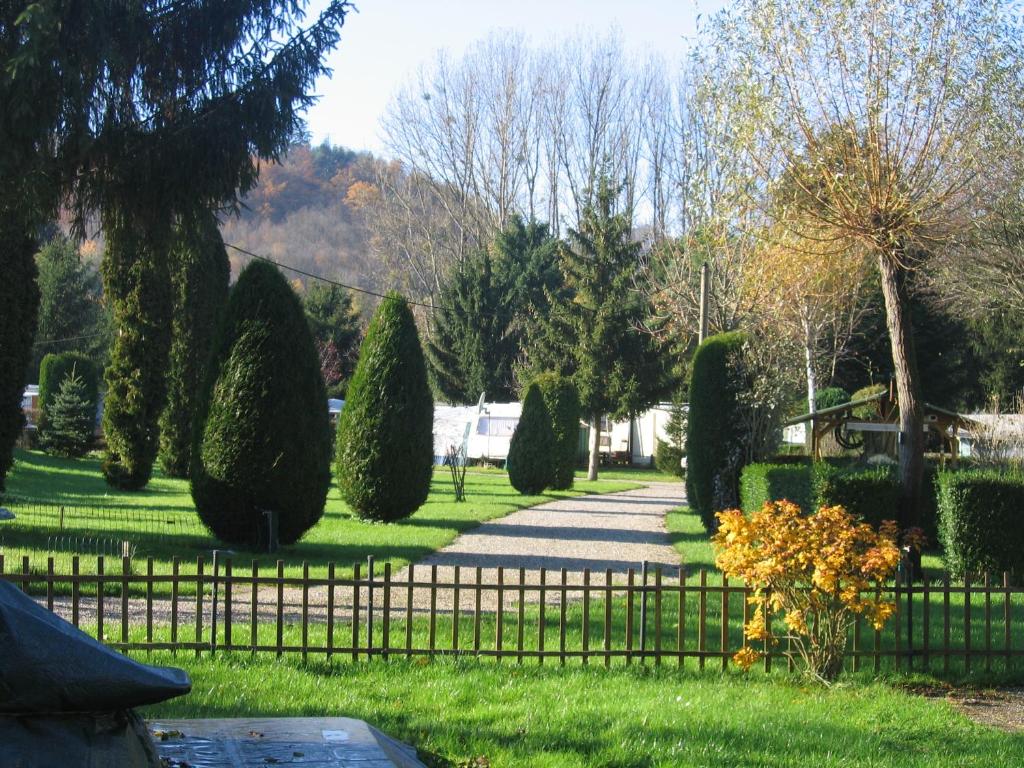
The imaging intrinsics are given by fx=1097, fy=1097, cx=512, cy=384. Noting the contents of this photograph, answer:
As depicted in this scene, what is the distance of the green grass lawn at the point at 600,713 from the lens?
17.5ft

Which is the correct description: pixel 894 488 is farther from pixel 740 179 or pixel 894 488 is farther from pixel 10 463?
pixel 10 463

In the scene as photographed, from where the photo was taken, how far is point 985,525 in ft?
41.7

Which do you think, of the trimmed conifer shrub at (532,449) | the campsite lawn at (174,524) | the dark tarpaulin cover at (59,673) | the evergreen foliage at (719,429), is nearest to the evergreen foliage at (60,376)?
the campsite lawn at (174,524)

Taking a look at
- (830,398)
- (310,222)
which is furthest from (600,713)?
(310,222)

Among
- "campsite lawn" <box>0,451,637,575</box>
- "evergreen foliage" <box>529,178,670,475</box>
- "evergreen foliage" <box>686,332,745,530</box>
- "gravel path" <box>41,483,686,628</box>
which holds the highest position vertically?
"evergreen foliage" <box>529,178,670,475</box>

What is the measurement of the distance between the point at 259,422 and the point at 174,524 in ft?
9.84

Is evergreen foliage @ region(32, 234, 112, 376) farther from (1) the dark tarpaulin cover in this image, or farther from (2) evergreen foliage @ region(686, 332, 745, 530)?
(1) the dark tarpaulin cover

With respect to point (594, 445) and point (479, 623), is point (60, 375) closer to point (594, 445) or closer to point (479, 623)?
point (594, 445)

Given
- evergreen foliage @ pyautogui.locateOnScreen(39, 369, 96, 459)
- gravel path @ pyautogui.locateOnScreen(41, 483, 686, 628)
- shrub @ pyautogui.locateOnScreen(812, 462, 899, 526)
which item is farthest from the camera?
evergreen foliage @ pyautogui.locateOnScreen(39, 369, 96, 459)

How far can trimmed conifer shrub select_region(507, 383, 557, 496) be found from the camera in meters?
27.2

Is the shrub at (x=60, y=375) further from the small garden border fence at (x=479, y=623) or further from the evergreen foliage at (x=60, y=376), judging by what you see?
the small garden border fence at (x=479, y=623)

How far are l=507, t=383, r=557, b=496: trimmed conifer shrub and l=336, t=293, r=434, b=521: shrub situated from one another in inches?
376

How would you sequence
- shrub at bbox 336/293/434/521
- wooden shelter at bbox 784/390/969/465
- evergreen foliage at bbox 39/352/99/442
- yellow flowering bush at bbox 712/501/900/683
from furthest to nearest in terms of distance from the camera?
evergreen foliage at bbox 39/352/99/442 → wooden shelter at bbox 784/390/969/465 → shrub at bbox 336/293/434/521 → yellow flowering bush at bbox 712/501/900/683

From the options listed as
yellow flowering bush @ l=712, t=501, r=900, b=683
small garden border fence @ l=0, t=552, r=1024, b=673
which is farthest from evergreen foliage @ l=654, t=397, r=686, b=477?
yellow flowering bush @ l=712, t=501, r=900, b=683
